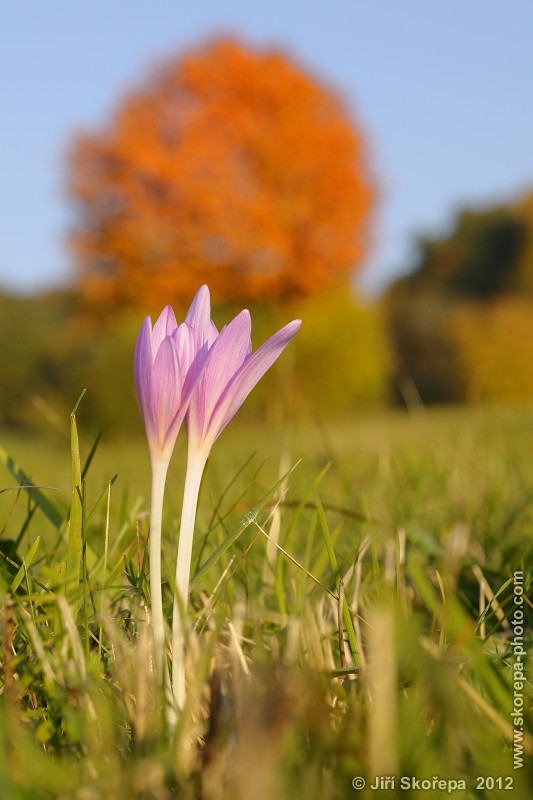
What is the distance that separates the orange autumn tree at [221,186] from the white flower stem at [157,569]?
11804 mm

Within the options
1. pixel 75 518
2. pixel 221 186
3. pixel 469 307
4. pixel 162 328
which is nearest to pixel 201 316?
pixel 162 328

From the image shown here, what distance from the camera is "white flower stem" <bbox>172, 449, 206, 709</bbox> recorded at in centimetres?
49

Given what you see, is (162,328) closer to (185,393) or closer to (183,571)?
(185,393)

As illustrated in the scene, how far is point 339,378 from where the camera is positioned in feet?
40.0

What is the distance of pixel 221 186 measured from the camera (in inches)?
492

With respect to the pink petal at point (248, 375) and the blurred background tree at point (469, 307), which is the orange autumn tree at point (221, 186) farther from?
the pink petal at point (248, 375)

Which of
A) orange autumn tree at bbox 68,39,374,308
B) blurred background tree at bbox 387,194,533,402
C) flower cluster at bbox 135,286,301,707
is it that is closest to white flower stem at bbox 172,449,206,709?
flower cluster at bbox 135,286,301,707

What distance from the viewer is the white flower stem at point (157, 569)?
51 cm

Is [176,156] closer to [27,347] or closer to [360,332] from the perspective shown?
[360,332]

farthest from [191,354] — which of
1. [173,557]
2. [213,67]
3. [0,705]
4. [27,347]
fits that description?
[27,347]

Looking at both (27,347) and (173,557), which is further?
(27,347)

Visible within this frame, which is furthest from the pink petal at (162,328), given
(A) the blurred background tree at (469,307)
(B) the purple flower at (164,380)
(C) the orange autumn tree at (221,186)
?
(A) the blurred background tree at (469,307)

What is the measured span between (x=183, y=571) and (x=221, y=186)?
40.8 feet

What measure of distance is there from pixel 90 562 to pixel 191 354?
30cm
